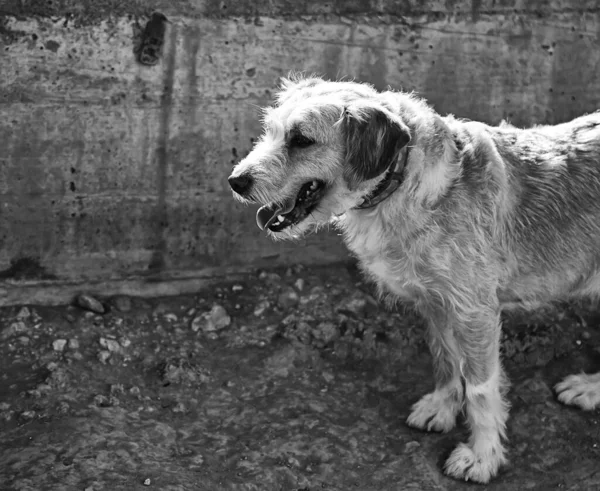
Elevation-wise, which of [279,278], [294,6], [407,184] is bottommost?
[279,278]

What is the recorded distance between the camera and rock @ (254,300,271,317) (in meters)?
5.48

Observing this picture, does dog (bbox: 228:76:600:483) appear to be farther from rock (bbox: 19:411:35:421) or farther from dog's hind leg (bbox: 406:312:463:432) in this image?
rock (bbox: 19:411:35:421)

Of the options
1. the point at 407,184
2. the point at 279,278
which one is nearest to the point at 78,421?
the point at 279,278

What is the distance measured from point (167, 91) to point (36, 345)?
163 cm

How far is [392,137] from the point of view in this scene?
3.96 m

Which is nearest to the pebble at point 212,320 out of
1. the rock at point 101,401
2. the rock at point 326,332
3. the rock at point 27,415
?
the rock at point 326,332

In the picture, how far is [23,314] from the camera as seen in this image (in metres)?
5.20

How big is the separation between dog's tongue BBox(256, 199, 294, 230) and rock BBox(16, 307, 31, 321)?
174 cm

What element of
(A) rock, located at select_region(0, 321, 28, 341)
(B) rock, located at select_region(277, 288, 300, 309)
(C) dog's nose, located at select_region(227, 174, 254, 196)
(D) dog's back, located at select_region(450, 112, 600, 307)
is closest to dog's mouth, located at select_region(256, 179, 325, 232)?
(C) dog's nose, located at select_region(227, 174, 254, 196)

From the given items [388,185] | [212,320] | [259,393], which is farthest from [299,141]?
[212,320]

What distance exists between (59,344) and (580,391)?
2946 millimetres

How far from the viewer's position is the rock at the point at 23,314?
5176 millimetres

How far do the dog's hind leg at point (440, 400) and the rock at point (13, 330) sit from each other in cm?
225

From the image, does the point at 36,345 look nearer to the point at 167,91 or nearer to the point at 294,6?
the point at 167,91
